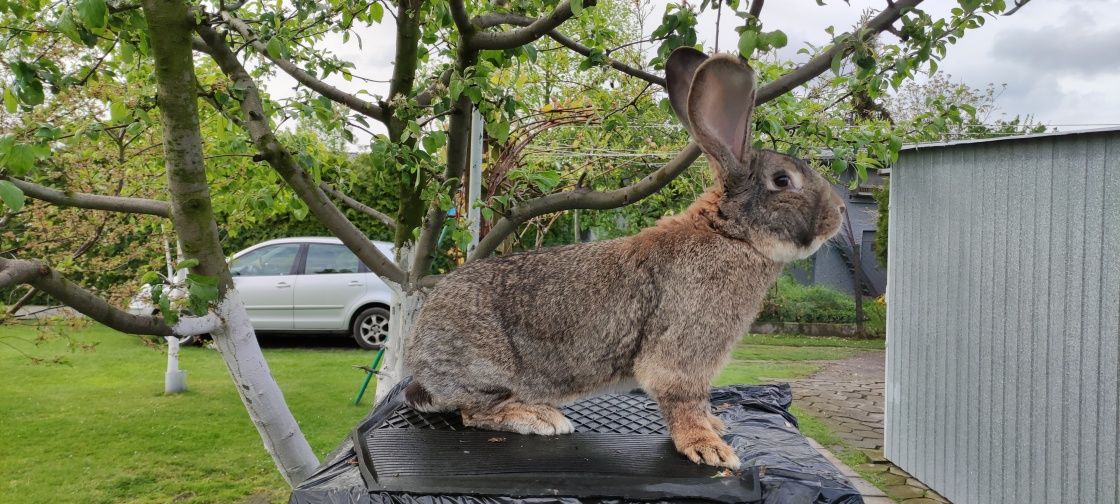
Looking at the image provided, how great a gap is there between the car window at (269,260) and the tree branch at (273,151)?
26.7 feet

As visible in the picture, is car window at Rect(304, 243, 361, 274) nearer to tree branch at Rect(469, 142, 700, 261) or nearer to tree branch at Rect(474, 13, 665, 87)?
tree branch at Rect(469, 142, 700, 261)

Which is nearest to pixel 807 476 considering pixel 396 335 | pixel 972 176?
pixel 396 335

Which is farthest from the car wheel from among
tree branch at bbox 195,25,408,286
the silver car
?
tree branch at bbox 195,25,408,286

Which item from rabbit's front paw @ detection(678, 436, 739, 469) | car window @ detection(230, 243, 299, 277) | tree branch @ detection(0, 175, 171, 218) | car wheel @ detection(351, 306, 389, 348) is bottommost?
car wheel @ detection(351, 306, 389, 348)

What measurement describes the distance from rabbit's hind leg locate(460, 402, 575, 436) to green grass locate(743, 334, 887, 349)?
1010 centimetres

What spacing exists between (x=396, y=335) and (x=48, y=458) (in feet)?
13.9

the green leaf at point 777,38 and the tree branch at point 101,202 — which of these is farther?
the tree branch at point 101,202

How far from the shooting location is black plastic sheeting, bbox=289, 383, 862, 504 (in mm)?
2158

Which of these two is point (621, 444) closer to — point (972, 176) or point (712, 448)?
point (712, 448)

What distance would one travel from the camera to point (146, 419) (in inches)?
284

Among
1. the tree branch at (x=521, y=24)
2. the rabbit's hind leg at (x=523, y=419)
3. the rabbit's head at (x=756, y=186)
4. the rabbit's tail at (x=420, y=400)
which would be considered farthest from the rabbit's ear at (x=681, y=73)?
the rabbit's tail at (x=420, y=400)

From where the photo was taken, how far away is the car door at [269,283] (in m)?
10.8

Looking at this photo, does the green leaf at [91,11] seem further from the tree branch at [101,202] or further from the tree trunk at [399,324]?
the tree trunk at [399,324]

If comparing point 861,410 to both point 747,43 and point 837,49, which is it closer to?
point 837,49
